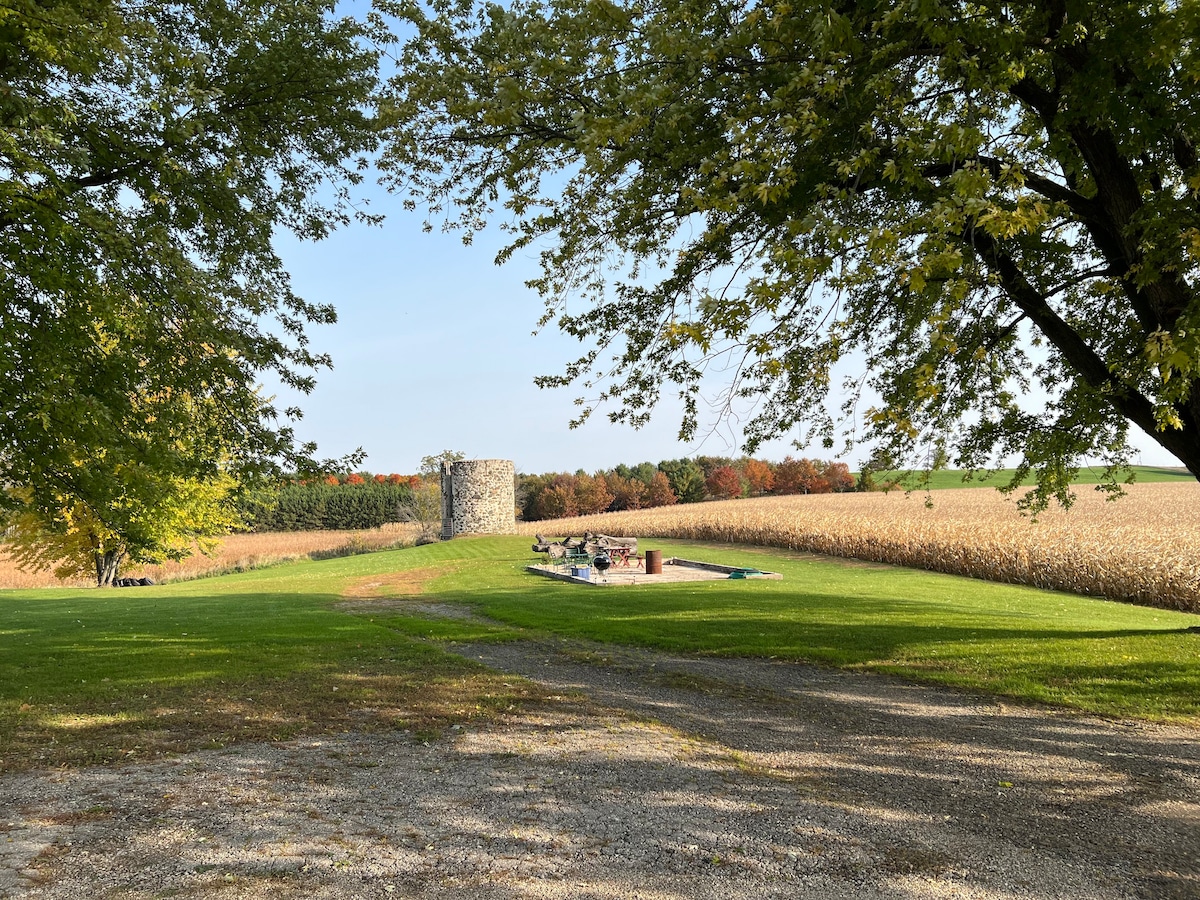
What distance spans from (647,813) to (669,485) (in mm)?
74206

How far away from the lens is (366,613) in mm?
16234

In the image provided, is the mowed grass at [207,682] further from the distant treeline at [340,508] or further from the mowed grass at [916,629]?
the distant treeline at [340,508]

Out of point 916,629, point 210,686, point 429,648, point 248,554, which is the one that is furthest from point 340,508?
point 916,629

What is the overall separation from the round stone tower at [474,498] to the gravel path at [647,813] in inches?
1487

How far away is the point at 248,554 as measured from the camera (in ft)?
135

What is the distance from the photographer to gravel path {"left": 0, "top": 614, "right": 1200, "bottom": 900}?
432 cm

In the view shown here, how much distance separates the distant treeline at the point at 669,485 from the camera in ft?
245

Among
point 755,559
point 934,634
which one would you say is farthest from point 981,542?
point 934,634

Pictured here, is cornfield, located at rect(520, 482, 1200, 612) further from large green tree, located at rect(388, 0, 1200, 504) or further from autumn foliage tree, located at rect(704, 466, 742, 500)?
autumn foliage tree, located at rect(704, 466, 742, 500)

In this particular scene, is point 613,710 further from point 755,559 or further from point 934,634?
point 755,559

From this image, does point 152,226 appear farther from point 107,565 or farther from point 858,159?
point 107,565

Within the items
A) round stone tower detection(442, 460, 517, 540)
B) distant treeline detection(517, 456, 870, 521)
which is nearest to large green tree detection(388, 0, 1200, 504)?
round stone tower detection(442, 460, 517, 540)

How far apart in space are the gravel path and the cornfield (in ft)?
20.2

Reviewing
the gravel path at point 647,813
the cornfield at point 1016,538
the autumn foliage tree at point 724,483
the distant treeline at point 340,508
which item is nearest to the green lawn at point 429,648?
the gravel path at point 647,813
